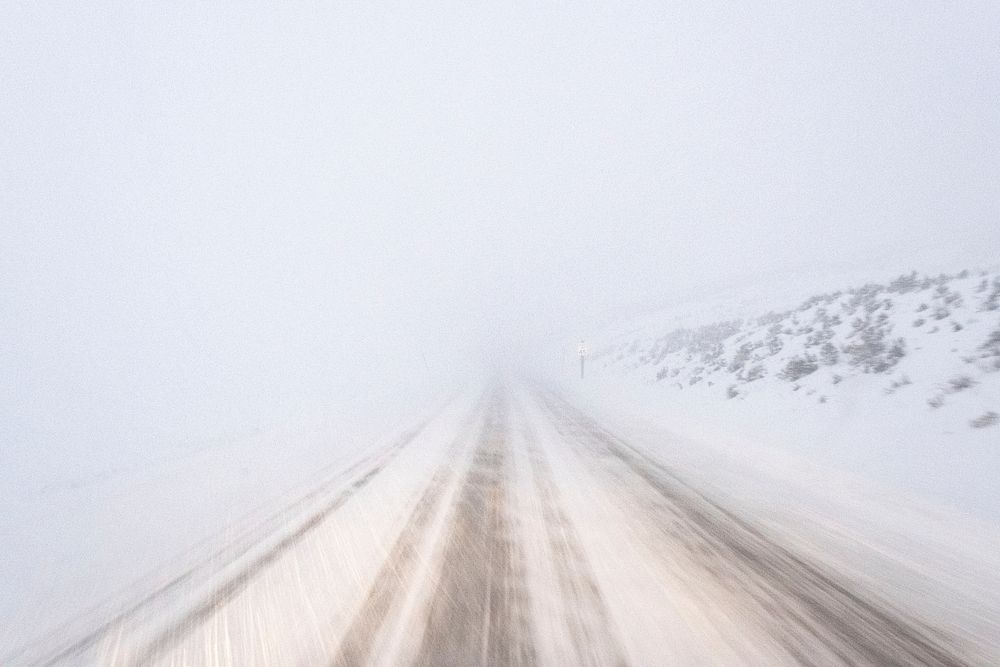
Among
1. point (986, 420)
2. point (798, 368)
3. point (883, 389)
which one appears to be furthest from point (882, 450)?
point (798, 368)

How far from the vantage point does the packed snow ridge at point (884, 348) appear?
601 cm

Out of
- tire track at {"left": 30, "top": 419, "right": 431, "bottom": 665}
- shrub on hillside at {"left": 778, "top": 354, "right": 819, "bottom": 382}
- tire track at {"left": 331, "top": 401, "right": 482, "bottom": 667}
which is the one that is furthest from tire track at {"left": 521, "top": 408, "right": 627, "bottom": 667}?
shrub on hillside at {"left": 778, "top": 354, "right": 819, "bottom": 382}

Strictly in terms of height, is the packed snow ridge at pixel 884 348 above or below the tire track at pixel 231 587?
above

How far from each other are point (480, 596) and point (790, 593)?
1.88 meters

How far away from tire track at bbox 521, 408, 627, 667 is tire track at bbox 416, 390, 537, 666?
0.79 feet

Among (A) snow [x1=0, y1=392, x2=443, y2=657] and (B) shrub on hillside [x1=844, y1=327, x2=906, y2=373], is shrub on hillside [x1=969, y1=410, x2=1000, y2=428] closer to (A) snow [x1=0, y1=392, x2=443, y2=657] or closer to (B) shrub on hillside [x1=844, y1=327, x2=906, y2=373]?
(B) shrub on hillside [x1=844, y1=327, x2=906, y2=373]

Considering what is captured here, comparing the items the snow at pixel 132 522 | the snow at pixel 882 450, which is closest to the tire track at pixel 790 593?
the snow at pixel 882 450

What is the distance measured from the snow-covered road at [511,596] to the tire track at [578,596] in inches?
0.4

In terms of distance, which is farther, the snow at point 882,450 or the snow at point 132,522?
the snow at point 882,450

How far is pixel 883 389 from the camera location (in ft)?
22.0

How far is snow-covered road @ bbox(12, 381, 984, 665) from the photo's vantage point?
203cm

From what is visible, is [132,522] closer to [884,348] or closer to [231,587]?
[231,587]

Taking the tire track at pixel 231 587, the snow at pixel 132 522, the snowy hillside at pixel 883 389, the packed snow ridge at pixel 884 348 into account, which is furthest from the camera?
the packed snow ridge at pixel 884 348

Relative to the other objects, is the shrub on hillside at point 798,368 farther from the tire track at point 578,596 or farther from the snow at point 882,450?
the tire track at point 578,596
